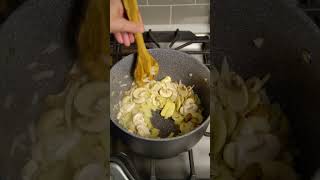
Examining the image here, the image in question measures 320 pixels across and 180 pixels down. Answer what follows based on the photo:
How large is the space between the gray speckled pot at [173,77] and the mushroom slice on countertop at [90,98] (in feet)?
0.22

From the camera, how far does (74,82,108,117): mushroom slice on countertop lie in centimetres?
42

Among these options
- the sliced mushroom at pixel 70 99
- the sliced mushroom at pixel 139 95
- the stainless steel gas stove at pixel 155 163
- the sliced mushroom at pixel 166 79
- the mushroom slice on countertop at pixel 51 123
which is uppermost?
the sliced mushroom at pixel 70 99

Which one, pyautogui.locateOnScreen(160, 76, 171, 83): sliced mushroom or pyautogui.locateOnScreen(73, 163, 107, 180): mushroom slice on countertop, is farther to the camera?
pyautogui.locateOnScreen(160, 76, 171, 83): sliced mushroom

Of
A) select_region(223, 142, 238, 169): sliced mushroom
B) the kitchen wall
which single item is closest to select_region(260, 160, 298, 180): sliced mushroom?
select_region(223, 142, 238, 169): sliced mushroom

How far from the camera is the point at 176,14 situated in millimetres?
683

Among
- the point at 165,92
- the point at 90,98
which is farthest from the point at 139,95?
the point at 90,98

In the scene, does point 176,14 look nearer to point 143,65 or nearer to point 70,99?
point 143,65

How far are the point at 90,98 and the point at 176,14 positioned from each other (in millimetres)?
303

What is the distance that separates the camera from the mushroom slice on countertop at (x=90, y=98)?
42 centimetres

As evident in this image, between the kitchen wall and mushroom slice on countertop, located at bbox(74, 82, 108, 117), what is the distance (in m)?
0.27

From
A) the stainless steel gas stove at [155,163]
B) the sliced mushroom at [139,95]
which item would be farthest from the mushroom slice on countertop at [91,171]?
the sliced mushroom at [139,95]

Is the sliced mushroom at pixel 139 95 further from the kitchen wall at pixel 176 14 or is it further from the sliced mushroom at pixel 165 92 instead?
the kitchen wall at pixel 176 14

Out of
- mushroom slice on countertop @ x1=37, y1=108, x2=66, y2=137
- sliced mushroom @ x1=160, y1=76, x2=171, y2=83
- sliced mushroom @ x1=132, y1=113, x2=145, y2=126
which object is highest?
mushroom slice on countertop @ x1=37, y1=108, x2=66, y2=137

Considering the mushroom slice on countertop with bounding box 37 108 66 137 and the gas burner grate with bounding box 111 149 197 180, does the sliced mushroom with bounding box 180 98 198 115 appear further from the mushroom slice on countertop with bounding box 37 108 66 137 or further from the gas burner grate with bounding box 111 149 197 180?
the mushroom slice on countertop with bounding box 37 108 66 137
